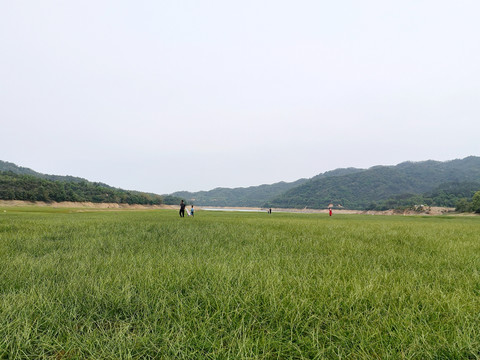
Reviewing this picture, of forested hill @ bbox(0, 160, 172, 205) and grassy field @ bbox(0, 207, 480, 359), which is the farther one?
forested hill @ bbox(0, 160, 172, 205)

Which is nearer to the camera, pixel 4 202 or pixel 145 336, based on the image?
pixel 145 336

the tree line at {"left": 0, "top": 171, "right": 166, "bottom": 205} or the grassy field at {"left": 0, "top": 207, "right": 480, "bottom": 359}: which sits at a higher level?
the tree line at {"left": 0, "top": 171, "right": 166, "bottom": 205}

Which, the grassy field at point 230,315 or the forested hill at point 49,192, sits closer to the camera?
the grassy field at point 230,315

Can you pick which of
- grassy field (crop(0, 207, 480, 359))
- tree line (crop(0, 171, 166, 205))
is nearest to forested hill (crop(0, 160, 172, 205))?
tree line (crop(0, 171, 166, 205))

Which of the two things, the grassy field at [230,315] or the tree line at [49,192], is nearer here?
the grassy field at [230,315]

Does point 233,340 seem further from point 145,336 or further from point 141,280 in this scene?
point 141,280

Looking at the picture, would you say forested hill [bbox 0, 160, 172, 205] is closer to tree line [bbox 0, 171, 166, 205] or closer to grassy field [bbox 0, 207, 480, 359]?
tree line [bbox 0, 171, 166, 205]

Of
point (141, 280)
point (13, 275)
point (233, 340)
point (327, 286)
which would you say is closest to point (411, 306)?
point (327, 286)

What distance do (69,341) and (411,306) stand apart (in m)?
3.58

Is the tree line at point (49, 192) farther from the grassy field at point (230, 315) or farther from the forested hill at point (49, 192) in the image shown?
the grassy field at point (230, 315)

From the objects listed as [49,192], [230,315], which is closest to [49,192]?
[49,192]

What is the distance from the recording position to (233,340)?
6.32ft

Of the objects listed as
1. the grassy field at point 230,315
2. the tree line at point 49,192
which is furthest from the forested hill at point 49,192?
the grassy field at point 230,315

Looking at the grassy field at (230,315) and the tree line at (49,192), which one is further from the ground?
the tree line at (49,192)
